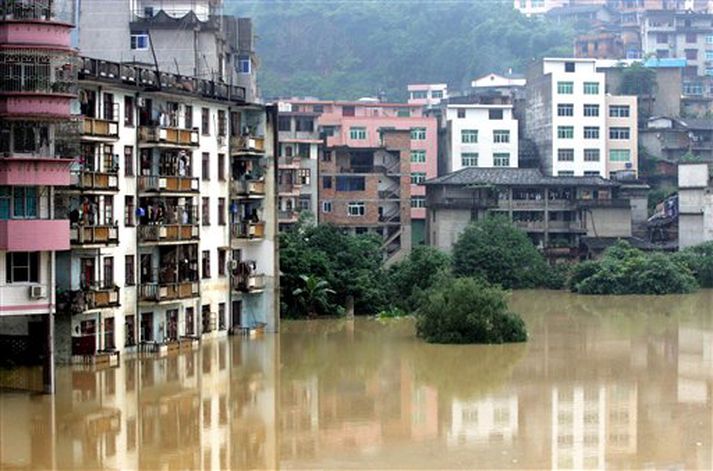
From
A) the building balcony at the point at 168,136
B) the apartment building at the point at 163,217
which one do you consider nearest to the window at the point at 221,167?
the apartment building at the point at 163,217

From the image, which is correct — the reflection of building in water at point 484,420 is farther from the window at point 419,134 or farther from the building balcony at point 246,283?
the window at point 419,134

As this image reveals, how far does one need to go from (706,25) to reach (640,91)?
21026 mm

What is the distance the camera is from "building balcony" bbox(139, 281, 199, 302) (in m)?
37.5

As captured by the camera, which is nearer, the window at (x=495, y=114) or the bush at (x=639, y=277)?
the bush at (x=639, y=277)

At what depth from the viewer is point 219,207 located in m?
41.9

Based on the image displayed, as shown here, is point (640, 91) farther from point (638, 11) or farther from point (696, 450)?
point (696, 450)

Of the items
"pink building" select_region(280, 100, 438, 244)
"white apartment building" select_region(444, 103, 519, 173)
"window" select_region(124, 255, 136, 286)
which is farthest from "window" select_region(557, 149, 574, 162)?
"window" select_region(124, 255, 136, 286)

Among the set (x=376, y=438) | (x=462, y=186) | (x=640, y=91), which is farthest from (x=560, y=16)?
(x=376, y=438)

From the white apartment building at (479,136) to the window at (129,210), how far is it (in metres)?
37.8

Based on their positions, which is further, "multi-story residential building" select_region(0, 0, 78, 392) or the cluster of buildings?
the cluster of buildings

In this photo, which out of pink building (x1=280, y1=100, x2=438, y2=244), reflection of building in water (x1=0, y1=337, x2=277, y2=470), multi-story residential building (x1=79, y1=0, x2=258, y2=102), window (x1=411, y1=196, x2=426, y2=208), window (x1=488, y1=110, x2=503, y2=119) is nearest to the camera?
reflection of building in water (x1=0, y1=337, x2=277, y2=470)

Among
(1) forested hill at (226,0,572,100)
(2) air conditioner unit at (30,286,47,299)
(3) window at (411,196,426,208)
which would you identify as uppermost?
(1) forested hill at (226,0,572,100)

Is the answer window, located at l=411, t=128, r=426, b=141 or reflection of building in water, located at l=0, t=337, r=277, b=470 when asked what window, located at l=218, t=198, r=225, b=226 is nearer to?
reflection of building in water, located at l=0, t=337, r=277, b=470

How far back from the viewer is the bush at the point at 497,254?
61719 millimetres
